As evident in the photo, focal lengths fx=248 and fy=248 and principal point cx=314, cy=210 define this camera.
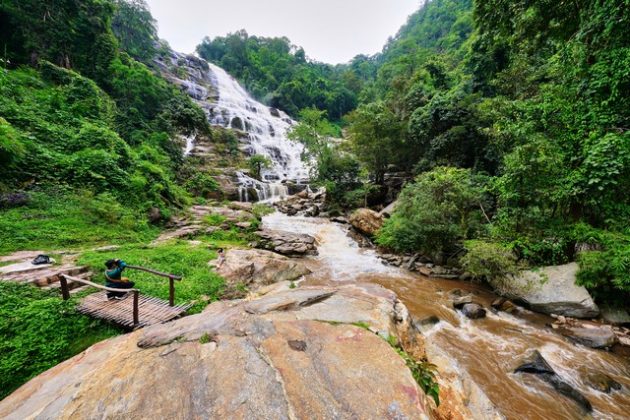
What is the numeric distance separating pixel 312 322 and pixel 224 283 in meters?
4.55

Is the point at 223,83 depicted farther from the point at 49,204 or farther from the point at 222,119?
the point at 49,204

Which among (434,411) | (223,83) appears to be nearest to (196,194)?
(434,411)

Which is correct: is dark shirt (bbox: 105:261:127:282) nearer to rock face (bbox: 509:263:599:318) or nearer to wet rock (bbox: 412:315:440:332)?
wet rock (bbox: 412:315:440:332)

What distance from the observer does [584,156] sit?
6184mm

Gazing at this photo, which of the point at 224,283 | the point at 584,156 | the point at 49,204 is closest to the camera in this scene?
the point at 584,156

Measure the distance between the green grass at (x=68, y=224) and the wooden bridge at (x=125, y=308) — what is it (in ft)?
11.9

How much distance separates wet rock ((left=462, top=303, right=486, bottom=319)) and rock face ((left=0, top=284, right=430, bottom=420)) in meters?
4.39

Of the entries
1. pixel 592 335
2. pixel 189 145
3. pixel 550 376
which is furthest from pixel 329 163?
pixel 550 376

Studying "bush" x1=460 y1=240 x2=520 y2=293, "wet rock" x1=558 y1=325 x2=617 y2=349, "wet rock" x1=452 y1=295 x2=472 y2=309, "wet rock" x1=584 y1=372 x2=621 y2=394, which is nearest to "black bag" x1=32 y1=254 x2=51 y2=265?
"wet rock" x1=452 y1=295 x2=472 y2=309

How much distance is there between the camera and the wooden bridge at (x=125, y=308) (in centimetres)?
454

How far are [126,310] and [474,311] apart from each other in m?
8.30

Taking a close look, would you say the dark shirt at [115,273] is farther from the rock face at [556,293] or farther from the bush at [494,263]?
the rock face at [556,293]

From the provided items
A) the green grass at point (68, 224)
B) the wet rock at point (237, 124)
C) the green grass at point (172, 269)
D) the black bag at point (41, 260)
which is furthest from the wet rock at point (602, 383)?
the wet rock at point (237, 124)

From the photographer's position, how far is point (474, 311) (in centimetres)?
676
